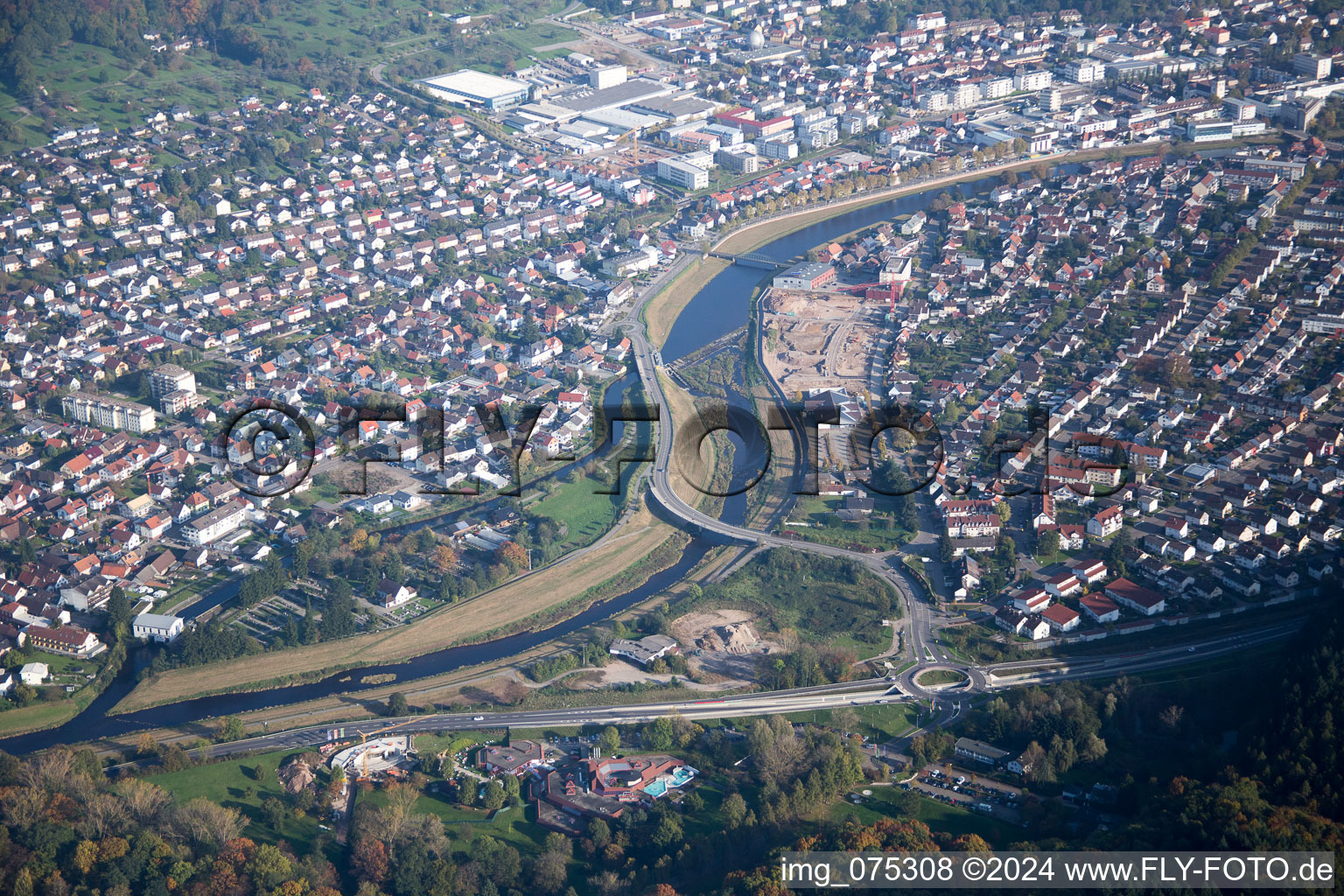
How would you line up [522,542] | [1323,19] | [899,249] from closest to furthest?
[522,542]
[899,249]
[1323,19]

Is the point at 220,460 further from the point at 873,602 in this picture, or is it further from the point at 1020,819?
the point at 1020,819

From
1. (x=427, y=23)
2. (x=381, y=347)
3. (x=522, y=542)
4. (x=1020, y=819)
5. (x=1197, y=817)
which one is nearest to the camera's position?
(x=1197, y=817)

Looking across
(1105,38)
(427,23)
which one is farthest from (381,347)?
(1105,38)

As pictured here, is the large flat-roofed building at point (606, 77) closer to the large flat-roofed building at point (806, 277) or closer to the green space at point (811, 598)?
the large flat-roofed building at point (806, 277)

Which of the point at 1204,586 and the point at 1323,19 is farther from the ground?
the point at 1323,19

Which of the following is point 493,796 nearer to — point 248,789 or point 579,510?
point 248,789
